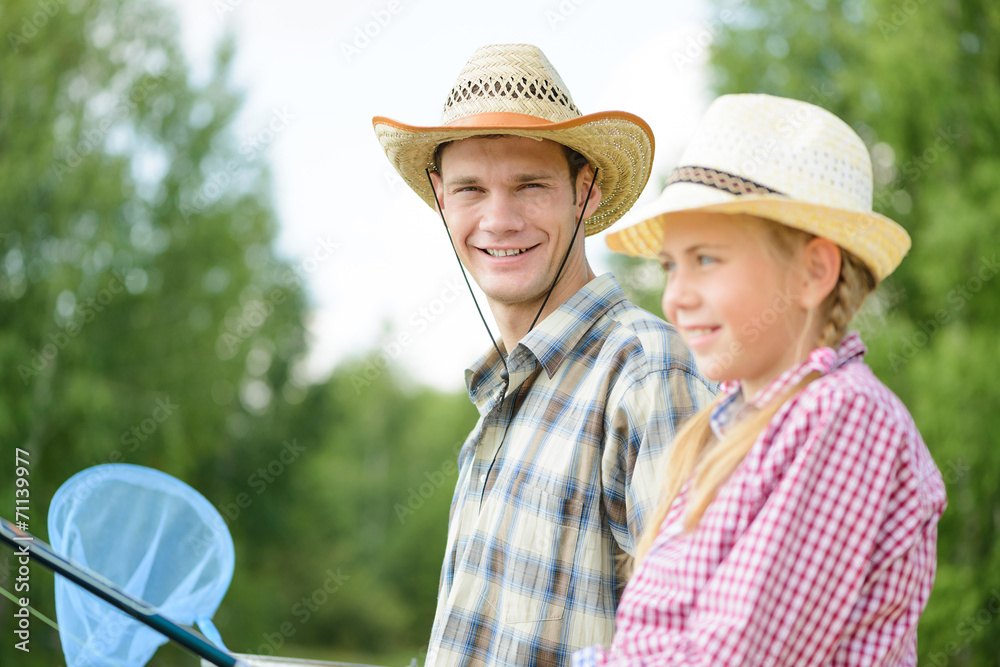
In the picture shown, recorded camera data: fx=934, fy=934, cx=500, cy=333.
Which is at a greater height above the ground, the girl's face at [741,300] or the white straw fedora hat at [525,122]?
the white straw fedora hat at [525,122]

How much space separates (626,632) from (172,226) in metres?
12.7

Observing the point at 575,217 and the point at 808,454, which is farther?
the point at 575,217

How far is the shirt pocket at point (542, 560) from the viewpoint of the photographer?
5.93 ft

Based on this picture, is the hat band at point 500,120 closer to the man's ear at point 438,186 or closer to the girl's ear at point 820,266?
the man's ear at point 438,186

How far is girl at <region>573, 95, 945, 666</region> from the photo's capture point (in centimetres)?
105

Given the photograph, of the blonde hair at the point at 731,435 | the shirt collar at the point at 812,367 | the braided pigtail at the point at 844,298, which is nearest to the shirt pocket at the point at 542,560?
the blonde hair at the point at 731,435

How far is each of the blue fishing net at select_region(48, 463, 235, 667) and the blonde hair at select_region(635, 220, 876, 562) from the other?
1.18 metres

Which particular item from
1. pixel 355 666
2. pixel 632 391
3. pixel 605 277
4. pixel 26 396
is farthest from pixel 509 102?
pixel 26 396

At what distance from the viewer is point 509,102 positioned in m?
2.21

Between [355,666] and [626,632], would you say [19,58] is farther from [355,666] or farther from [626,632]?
[626,632]

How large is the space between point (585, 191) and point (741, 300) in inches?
48.1

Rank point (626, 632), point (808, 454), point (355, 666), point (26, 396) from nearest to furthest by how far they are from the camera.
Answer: point (808, 454), point (626, 632), point (355, 666), point (26, 396)

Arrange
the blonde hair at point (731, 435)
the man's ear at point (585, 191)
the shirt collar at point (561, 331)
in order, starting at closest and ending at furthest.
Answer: the blonde hair at point (731, 435) → the shirt collar at point (561, 331) → the man's ear at point (585, 191)

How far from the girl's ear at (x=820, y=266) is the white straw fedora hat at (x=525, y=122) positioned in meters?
0.92
